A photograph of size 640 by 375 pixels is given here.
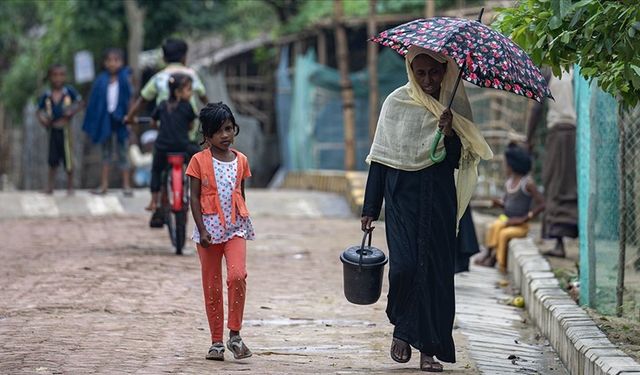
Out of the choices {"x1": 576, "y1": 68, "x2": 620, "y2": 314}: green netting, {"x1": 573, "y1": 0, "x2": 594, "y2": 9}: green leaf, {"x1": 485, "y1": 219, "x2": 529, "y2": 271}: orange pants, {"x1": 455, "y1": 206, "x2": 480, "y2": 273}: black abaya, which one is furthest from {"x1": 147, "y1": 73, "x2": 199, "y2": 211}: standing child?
{"x1": 573, "y1": 0, "x2": 594, "y2": 9}: green leaf

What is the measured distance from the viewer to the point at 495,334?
27.8ft

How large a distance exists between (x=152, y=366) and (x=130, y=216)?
29.7 feet

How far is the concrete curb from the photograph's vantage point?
20.9 ft

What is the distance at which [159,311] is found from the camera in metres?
8.50

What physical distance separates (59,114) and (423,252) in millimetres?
9625

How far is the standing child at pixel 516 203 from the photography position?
11.7m


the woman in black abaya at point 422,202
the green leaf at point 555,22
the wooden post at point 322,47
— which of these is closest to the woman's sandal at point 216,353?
the woman in black abaya at point 422,202

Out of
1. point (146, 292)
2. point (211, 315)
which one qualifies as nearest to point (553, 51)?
point (211, 315)

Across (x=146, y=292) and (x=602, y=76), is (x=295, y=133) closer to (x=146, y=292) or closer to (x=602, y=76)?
(x=146, y=292)

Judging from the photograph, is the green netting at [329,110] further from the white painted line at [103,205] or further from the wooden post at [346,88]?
the white painted line at [103,205]

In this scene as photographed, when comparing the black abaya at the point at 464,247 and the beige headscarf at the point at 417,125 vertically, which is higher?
the beige headscarf at the point at 417,125

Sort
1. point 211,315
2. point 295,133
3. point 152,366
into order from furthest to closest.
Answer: point 295,133 < point 211,315 < point 152,366

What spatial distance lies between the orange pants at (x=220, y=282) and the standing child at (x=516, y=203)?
16.8 feet

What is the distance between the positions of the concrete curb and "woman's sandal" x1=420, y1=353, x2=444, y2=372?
2.48ft
